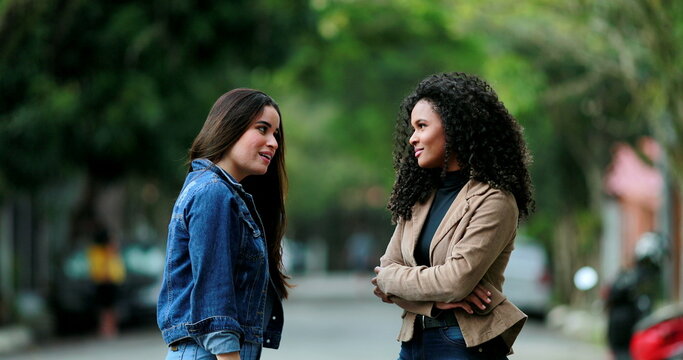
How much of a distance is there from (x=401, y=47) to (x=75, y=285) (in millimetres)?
11803

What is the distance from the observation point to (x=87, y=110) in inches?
680

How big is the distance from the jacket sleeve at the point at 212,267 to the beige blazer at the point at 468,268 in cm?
66

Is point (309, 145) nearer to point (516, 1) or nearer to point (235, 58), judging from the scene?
point (235, 58)

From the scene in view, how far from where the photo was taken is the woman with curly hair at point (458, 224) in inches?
165

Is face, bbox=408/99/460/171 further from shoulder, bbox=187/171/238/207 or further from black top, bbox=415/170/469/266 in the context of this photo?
shoulder, bbox=187/171/238/207

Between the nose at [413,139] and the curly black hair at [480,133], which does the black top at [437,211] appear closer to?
the curly black hair at [480,133]

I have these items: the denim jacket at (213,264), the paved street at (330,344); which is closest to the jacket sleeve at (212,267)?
the denim jacket at (213,264)

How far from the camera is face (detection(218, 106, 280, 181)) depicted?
4191 mm

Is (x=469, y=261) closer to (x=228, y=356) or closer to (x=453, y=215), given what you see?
(x=453, y=215)

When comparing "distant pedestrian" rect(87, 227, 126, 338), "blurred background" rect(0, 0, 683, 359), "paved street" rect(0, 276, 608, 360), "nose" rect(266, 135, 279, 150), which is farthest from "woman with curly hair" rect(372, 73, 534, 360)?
"distant pedestrian" rect(87, 227, 126, 338)

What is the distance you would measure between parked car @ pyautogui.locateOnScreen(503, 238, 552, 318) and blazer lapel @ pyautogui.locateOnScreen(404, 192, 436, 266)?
1831 cm

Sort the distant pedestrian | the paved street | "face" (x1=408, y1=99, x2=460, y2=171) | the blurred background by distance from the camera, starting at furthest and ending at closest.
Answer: the distant pedestrian, the paved street, the blurred background, "face" (x1=408, y1=99, x2=460, y2=171)

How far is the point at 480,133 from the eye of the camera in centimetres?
428

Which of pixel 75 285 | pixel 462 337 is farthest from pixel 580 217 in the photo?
pixel 462 337
